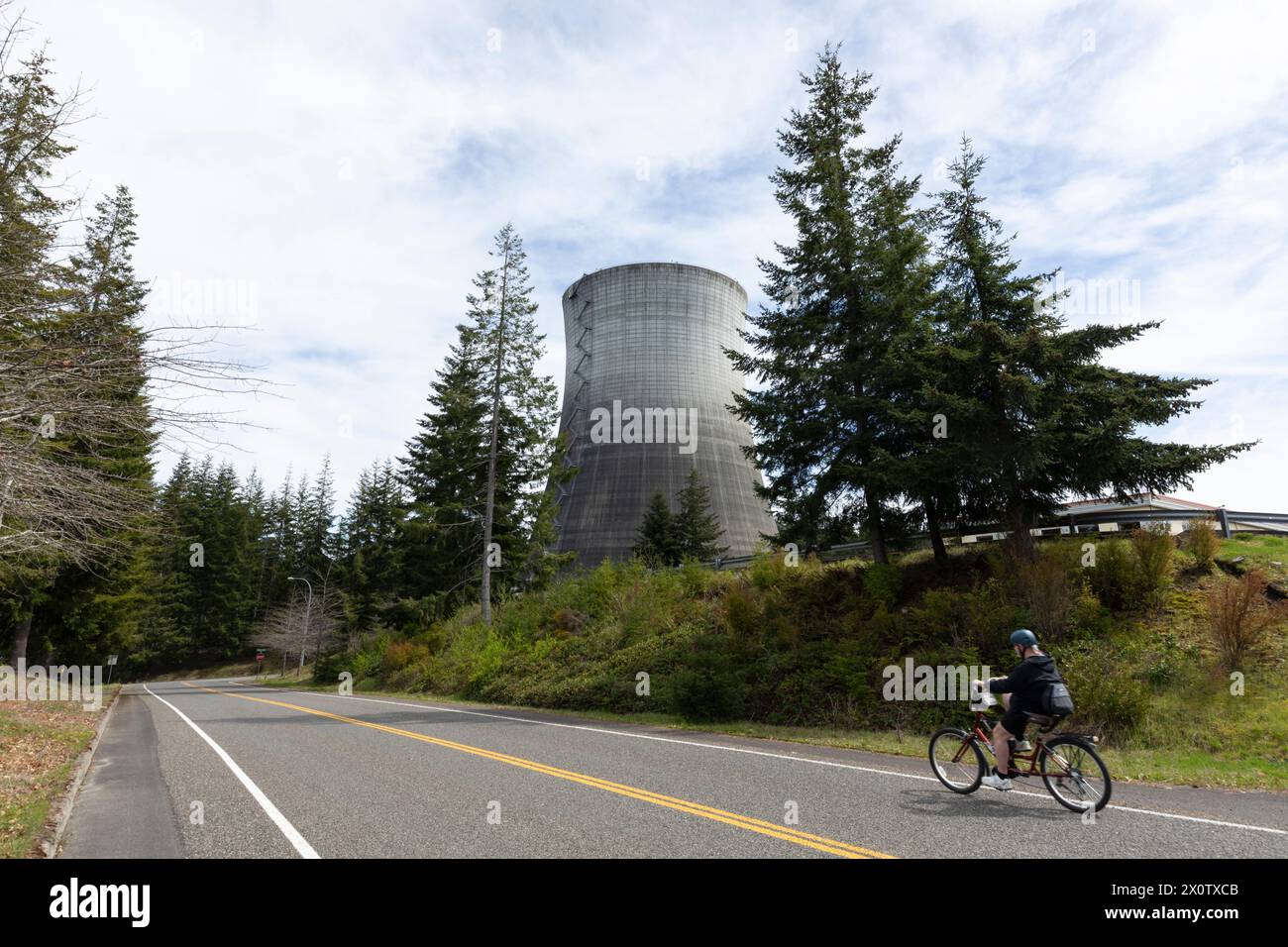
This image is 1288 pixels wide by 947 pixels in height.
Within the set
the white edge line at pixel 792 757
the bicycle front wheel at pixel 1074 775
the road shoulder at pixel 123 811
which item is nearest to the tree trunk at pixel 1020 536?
the white edge line at pixel 792 757

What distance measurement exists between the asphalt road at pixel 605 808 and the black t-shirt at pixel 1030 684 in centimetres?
93

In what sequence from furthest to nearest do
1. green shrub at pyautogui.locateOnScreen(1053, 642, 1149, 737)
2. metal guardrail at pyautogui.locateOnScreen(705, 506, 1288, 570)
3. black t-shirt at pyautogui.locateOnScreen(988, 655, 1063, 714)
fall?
metal guardrail at pyautogui.locateOnScreen(705, 506, 1288, 570), green shrub at pyautogui.locateOnScreen(1053, 642, 1149, 737), black t-shirt at pyautogui.locateOnScreen(988, 655, 1063, 714)

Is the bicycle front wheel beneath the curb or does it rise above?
above

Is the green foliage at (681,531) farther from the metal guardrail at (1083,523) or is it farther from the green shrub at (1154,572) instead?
the green shrub at (1154,572)

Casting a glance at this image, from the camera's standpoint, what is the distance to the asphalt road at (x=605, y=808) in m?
5.46

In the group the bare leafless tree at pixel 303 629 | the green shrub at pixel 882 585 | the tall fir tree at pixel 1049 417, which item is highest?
the tall fir tree at pixel 1049 417

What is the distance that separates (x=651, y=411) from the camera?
1506 inches

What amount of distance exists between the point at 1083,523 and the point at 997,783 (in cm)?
1643

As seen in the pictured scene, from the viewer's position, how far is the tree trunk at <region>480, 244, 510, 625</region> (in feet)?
97.1

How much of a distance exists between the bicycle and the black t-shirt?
12 centimetres

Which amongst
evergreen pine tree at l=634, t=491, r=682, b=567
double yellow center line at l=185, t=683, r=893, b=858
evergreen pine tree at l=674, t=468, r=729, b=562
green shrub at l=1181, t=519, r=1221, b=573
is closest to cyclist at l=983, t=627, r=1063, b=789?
double yellow center line at l=185, t=683, r=893, b=858

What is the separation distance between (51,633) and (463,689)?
21.2 m

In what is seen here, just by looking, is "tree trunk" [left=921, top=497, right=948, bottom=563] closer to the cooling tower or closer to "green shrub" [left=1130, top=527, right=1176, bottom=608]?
"green shrub" [left=1130, top=527, right=1176, bottom=608]
